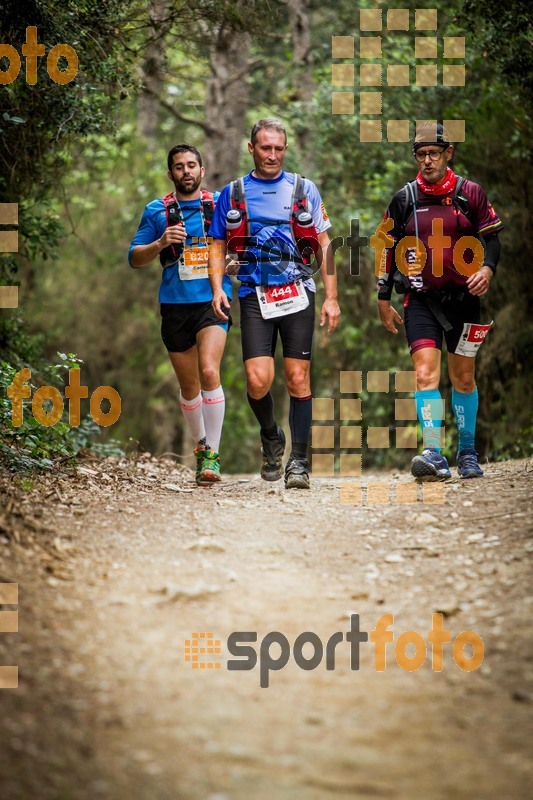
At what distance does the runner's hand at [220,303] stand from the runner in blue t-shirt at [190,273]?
12 cm

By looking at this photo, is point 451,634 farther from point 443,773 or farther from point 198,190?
point 198,190

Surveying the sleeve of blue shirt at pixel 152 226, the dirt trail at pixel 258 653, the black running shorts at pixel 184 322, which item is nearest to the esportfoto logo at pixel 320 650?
the dirt trail at pixel 258 653

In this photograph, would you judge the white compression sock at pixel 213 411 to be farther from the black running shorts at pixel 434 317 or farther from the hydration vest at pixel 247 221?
the black running shorts at pixel 434 317

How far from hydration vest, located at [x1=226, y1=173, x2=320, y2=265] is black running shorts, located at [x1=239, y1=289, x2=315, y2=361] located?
0.37 meters

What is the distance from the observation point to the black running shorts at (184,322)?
7.63m

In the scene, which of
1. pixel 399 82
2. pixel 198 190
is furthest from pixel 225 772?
pixel 399 82

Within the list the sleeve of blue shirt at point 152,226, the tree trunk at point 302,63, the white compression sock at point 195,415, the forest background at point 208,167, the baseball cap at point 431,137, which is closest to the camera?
the baseball cap at point 431,137

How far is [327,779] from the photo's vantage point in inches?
119

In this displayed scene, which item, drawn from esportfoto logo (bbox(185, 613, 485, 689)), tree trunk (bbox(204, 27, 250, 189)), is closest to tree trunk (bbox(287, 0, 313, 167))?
tree trunk (bbox(204, 27, 250, 189))

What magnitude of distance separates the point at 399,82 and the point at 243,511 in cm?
915

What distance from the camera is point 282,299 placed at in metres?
7.15

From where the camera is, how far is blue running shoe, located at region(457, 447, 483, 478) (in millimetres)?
7484

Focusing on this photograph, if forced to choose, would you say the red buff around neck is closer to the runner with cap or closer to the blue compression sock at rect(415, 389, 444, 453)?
the runner with cap

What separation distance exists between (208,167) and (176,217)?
8996 millimetres
